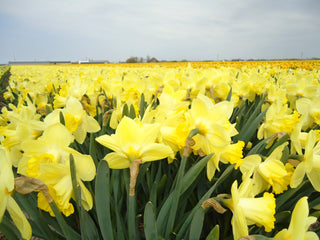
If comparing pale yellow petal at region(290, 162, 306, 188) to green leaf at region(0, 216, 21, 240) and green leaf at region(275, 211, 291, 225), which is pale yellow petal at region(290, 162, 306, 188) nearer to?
green leaf at region(275, 211, 291, 225)

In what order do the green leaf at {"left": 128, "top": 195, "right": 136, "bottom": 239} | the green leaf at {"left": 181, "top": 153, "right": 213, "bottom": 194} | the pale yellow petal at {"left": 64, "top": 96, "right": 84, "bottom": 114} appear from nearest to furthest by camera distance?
the green leaf at {"left": 128, "top": 195, "right": 136, "bottom": 239}, the green leaf at {"left": 181, "top": 153, "right": 213, "bottom": 194}, the pale yellow petal at {"left": 64, "top": 96, "right": 84, "bottom": 114}

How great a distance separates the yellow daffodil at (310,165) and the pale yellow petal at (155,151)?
58cm

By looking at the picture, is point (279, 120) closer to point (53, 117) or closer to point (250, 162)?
point (250, 162)

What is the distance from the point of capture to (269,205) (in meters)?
0.77

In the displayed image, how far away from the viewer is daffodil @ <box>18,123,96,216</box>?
0.72 meters

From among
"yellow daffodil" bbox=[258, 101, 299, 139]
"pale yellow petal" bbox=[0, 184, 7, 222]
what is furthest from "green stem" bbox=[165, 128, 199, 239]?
"yellow daffodil" bbox=[258, 101, 299, 139]

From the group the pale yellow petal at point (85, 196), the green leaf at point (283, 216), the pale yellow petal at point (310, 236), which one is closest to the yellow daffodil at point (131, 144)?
the pale yellow petal at point (85, 196)

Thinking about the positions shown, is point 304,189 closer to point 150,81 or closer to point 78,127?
point 78,127

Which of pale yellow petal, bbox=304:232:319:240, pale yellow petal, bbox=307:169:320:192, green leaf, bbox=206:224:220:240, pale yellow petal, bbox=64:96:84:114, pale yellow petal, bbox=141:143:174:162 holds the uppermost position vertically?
pale yellow petal, bbox=64:96:84:114

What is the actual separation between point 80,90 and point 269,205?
142 cm

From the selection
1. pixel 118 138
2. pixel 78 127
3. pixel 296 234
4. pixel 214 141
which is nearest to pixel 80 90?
pixel 78 127

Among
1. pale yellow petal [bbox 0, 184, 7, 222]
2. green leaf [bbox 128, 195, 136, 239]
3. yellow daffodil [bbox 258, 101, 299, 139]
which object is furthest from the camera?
yellow daffodil [bbox 258, 101, 299, 139]

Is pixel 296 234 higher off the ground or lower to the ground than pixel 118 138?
lower

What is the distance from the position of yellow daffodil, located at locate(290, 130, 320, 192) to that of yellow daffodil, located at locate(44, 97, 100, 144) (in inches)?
40.7
